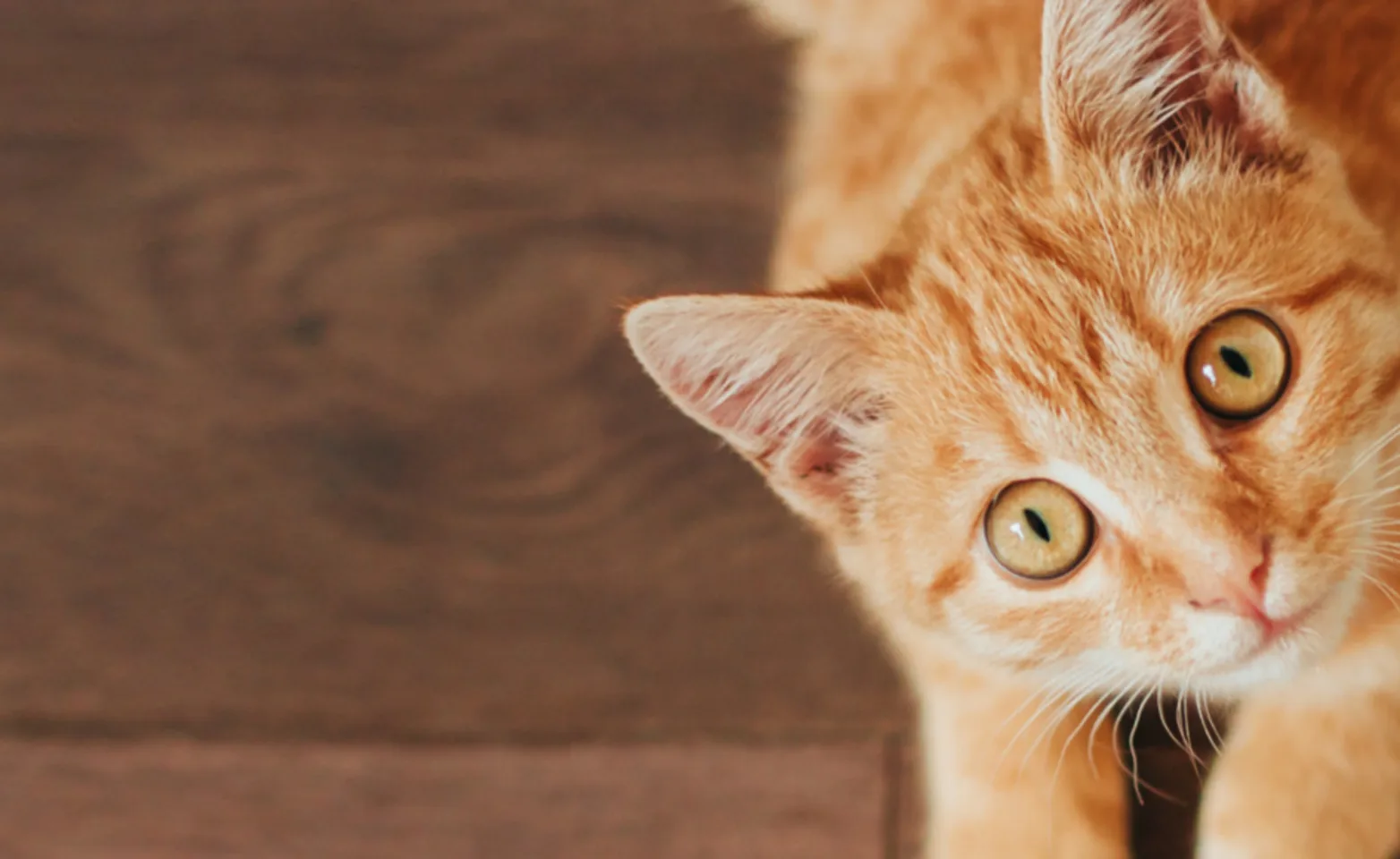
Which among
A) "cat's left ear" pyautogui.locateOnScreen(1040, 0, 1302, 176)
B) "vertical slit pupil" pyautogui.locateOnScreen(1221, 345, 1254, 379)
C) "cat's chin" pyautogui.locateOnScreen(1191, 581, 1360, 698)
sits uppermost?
"cat's left ear" pyautogui.locateOnScreen(1040, 0, 1302, 176)

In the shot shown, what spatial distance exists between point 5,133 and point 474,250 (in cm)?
57

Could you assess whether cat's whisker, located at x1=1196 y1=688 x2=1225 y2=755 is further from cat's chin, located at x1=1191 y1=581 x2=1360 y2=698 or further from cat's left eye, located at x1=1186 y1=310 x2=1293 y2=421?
cat's left eye, located at x1=1186 y1=310 x2=1293 y2=421

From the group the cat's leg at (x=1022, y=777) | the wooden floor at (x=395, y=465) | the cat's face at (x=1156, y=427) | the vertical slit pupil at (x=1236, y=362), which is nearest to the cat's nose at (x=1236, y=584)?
the cat's face at (x=1156, y=427)

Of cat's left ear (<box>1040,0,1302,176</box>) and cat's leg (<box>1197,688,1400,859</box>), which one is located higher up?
cat's left ear (<box>1040,0,1302,176</box>)

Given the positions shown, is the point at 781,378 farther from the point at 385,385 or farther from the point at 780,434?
the point at 385,385

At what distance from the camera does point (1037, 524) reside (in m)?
0.78

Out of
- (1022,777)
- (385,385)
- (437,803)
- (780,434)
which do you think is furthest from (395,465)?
(1022,777)

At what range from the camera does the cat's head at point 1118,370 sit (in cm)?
73

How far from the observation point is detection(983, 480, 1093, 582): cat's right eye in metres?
0.77

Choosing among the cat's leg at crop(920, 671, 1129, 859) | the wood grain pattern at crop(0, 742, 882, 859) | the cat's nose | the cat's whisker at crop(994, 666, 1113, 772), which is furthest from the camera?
the wood grain pattern at crop(0, 742, 882, 859)

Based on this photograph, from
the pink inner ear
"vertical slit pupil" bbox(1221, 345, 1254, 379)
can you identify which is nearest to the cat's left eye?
"vertical slit pupil" bbox(1221, 345, 1254, 379)

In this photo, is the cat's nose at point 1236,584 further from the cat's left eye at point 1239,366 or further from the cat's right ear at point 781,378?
the cat's right ear at point 781,378

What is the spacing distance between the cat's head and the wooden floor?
399 mm

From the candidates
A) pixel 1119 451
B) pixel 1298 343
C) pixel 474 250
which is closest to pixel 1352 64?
pixel 1298 343
